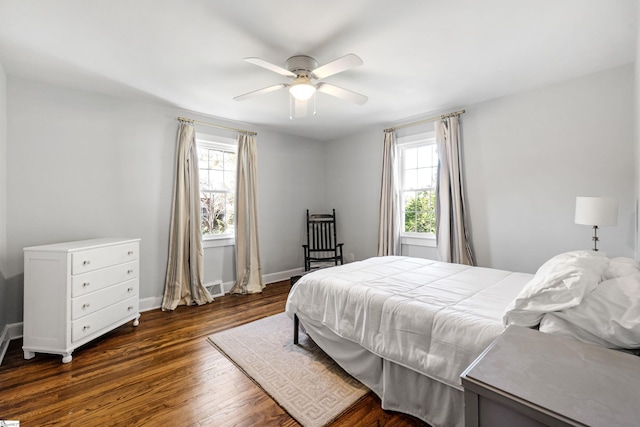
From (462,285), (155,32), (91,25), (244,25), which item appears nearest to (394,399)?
(462,285)

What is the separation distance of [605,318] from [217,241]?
396 cm

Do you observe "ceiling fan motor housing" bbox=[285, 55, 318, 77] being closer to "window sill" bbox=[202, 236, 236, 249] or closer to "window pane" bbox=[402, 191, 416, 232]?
"window pane" bbox=[402, 191, 416, 232]

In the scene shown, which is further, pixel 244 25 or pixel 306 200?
pixel 306 200

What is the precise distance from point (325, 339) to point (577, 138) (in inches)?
124

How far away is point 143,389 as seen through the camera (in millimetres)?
1888

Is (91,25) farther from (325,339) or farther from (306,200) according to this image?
(306,200)

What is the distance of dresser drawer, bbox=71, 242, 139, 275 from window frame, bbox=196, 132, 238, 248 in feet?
3.36

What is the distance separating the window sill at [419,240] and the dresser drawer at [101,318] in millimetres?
3519

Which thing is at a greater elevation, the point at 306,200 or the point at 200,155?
the point at 200,155

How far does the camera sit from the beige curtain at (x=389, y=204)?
162 inches

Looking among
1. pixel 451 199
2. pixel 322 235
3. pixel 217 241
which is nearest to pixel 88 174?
pixel 217 241

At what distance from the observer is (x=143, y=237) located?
3393mm

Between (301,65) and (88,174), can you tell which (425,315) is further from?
(88,174)

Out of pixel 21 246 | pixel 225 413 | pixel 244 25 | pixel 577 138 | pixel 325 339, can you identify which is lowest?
pixel 225 413
